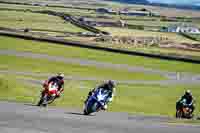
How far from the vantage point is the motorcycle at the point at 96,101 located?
66.7 feet

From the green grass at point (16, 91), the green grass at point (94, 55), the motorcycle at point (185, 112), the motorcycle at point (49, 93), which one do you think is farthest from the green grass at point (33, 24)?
the motorcycle at point (185, 112)

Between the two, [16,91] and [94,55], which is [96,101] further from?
[94,55]

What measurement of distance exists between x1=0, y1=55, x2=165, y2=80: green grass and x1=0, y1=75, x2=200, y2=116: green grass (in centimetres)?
487

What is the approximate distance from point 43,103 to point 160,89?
62.5 feet

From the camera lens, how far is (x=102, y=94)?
21.6m

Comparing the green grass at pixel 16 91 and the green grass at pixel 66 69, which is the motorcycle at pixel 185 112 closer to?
the green grass at pixel 16 91

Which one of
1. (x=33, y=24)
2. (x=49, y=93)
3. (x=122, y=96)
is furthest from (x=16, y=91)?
(x=33, y=24)

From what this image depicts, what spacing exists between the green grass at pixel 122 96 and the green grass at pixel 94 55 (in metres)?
12.9

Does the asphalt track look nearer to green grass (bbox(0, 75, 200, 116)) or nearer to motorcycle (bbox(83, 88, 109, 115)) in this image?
motorcycle (bbox(83, 88, 109, 115))

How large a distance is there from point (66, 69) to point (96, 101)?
25.5 meters

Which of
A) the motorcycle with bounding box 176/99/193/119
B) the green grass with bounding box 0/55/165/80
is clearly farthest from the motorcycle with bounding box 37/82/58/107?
the green grass with bounding box 0/55/165/80

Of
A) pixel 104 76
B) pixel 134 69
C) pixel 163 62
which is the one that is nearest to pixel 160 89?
pixel 104 76

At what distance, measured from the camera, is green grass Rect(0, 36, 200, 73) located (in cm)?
5522

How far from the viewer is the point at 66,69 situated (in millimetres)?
46438
